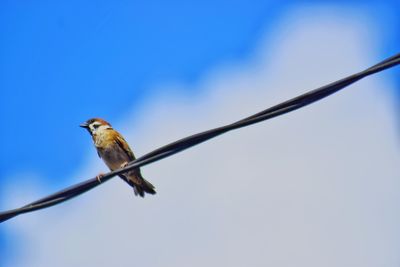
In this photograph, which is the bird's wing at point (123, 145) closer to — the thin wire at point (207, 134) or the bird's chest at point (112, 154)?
the bird's chest at point (112, 154)

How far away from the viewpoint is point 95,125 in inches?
431

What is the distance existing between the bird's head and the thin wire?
6.10 meters

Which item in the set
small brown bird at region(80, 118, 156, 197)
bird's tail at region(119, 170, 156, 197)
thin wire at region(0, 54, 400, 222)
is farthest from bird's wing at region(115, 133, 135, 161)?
thin wire at region(0, 54, 400, 222)

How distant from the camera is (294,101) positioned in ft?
14.3

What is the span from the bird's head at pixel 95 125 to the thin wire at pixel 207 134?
6.10m

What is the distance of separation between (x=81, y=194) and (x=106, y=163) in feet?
19.6

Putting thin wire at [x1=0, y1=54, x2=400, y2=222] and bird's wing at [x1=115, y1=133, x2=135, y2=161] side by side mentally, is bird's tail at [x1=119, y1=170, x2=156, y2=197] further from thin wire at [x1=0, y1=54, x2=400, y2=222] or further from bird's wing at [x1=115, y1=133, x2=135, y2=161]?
thin wire at [x1=0, y1=54, x2=400, y2=222]

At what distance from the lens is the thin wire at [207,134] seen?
13.8 ft

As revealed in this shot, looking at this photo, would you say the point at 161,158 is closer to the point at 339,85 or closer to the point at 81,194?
the point at 81,194

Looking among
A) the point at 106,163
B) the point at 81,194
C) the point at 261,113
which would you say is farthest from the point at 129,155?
the point at 261,113

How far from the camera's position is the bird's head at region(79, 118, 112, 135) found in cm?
1092

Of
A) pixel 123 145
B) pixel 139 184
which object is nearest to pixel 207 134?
pixel 139 184

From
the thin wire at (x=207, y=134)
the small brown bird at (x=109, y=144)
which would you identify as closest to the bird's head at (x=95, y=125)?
the small brown bird at (x=109, y=144)

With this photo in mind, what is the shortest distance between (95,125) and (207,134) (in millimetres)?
6753
